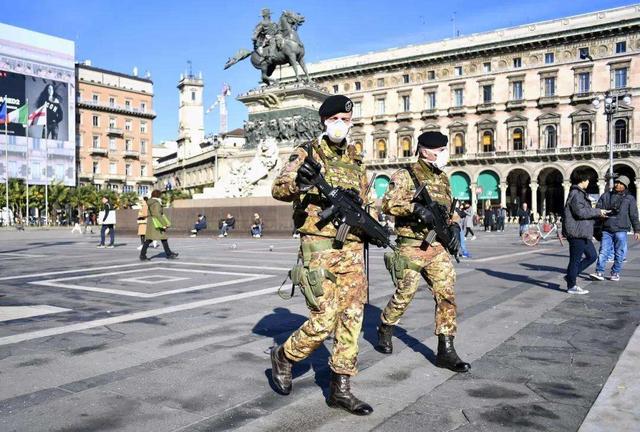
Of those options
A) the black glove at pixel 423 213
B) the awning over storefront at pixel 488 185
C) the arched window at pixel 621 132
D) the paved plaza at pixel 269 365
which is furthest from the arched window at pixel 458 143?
the black glove at pixel 423 213

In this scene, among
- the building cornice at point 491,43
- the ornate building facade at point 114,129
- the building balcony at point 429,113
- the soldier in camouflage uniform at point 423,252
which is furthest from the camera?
the ornate building facade at point 114,129

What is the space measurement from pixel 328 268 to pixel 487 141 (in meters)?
60.8

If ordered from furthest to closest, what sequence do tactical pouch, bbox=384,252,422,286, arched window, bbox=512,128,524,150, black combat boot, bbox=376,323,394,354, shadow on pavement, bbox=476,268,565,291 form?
arched window, bbox=512,128,524,150, shadow on pavement, bbox=476,268,565,291, black combat boot, bbox=376,323,394,354, tactical pouch, bbox=384,252,422,286

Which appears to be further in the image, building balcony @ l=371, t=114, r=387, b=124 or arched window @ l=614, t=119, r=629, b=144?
building balcony @ l=371, t=114, r=387, b=124

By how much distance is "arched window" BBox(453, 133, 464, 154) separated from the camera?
63.0 m

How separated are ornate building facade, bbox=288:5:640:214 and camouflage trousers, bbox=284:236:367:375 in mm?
55342

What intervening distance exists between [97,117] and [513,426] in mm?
84023

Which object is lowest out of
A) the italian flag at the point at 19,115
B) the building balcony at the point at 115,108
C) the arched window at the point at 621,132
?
the arched window at the point at 621,132

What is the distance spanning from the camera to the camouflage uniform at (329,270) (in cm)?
371

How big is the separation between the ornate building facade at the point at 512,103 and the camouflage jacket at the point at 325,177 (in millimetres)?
54988

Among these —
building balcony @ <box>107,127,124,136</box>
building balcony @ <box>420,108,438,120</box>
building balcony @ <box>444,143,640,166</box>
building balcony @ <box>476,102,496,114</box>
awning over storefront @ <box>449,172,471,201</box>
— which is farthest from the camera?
building balcony @ <box>107,127,124,136</box>

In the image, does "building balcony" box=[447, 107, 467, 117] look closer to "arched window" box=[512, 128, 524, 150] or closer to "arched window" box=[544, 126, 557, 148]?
"arched window" box=[512, 128, 524, 150]

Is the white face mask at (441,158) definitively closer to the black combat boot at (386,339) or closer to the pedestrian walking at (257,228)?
the black combat boot at (386,339)

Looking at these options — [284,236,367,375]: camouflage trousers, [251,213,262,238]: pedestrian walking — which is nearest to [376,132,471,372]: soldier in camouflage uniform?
[284,236,367,375]: camouflage trousers
